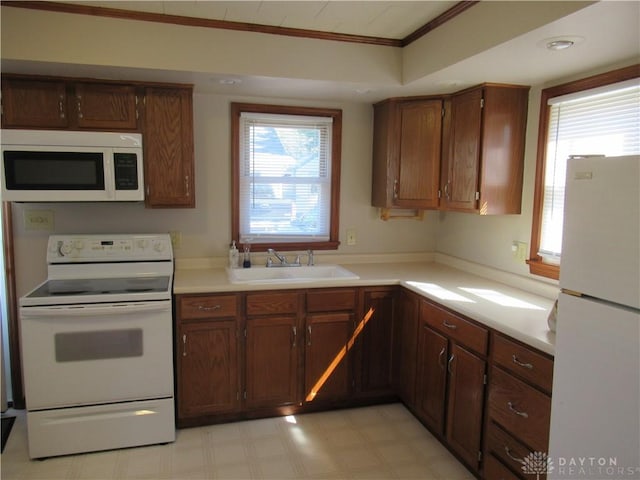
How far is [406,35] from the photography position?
105 inches

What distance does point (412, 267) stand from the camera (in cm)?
342

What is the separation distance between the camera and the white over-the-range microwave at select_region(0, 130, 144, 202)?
8.28 feet

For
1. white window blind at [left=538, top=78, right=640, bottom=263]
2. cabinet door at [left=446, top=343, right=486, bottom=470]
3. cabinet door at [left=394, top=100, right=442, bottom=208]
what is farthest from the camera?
cabinet door at [left=394, top=100, right=442, bottom=208]

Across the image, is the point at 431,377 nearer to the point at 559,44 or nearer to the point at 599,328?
the point at 599,328

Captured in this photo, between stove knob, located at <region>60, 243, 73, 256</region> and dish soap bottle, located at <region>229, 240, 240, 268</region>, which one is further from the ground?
stove knob, located at <region>60, 243, 73, 256</region>

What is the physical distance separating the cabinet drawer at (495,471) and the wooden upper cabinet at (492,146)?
1356 mm

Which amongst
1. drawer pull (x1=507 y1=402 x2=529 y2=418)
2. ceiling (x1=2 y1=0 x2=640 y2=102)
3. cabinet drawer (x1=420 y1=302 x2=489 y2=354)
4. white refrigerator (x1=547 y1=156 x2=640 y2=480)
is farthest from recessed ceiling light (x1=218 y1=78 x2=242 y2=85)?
drawer pull (x1=507 y1=402 x2=529 y2=418)

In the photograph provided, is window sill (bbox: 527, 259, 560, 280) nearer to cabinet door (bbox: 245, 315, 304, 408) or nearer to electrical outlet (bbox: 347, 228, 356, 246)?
electrical outlet (bbox: 347, 228, 356, 246)

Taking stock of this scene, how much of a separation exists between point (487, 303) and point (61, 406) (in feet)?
7.53

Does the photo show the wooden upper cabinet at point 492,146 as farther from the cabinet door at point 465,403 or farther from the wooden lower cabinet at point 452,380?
the cabinet door at point 465,403

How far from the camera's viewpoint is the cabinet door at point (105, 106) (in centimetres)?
262

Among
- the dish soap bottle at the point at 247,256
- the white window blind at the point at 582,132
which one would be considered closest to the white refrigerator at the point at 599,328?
the white window blind at the point at 582,132

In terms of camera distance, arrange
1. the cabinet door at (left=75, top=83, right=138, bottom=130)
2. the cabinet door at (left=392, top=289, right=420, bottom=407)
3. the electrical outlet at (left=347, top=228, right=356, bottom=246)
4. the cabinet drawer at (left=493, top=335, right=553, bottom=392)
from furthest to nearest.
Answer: the electrical outlet at (left=347, top=228, right=356, bottom=246), the cabinet door at (left=392, top=289, right=420, bottom=407), the cabinet door at (left=75, top=83, right=138, bottom=130), the cabinet drawer at (left=493, top=335, right=553, bottom=392)

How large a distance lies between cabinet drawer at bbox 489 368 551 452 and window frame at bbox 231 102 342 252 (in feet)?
5.40
